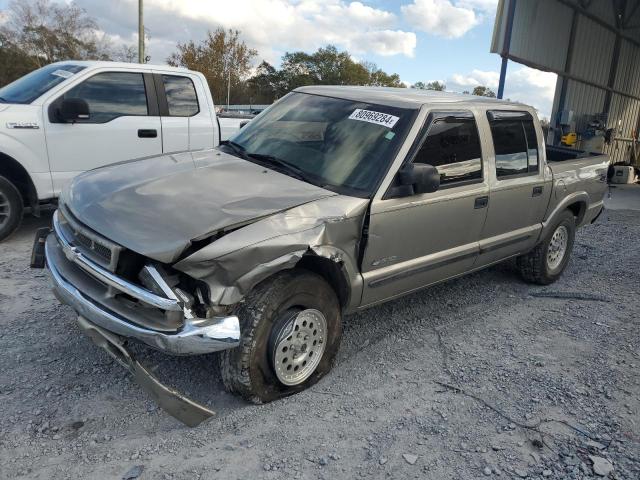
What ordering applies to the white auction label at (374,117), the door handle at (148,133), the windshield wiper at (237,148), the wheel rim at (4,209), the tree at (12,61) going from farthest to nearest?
the tree at (12,61), the door handle at (148,133), the wheel rim at (4,209), the windshield wiper at (237,148), the white auction label at (374,117)

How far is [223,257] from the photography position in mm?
2682

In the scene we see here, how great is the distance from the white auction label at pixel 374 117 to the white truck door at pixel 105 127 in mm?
3351

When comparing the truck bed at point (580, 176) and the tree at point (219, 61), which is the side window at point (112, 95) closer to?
the truck bed at point (580, 176)

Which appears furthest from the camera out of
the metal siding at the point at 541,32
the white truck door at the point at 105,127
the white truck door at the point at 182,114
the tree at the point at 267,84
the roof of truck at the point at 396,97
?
the tree at the point at 267,84

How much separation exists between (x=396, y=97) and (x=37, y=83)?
14.2 ft

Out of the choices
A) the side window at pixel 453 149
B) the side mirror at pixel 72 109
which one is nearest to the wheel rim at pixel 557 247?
the side window at pixel 453 149

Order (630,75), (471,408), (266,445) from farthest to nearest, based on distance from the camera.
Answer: (630,75) < (471,408) < (266,445)

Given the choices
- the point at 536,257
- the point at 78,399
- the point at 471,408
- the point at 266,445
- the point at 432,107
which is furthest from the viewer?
the point at 536,257

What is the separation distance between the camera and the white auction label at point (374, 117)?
376cm

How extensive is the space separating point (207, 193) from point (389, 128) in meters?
1.37

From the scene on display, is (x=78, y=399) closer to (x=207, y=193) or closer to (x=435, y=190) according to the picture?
(x=207, y=193)

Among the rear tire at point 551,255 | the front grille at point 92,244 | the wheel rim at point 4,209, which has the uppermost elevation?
the front grille at point 92,244

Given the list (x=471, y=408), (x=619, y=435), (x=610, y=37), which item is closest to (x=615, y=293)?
(x=619, y=435)

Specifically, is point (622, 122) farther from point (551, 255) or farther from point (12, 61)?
point (12, 61)
